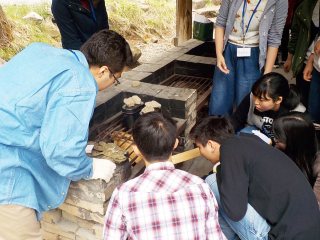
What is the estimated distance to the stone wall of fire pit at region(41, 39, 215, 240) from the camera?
2.48 metres

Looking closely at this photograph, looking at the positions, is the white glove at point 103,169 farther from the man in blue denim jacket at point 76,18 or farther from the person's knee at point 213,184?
the man in blue denim jacket at point 76,18

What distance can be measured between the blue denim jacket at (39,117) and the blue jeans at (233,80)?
2260 millimetres

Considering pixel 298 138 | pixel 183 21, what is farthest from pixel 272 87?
pixel 183 21

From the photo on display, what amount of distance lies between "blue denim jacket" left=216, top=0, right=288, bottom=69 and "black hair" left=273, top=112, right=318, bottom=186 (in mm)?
1189

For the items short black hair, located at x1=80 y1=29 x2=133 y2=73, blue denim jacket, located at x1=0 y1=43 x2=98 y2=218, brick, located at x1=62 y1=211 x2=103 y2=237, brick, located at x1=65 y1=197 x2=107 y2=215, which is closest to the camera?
blue denim jacket, located at x1=0 y1=43 x2=98 y2=218

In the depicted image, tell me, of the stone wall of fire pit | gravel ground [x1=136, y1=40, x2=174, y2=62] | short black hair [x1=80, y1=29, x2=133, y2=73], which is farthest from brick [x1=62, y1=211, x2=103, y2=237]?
gravel ground [x1=136, y1=40, x2=174, y2=62]

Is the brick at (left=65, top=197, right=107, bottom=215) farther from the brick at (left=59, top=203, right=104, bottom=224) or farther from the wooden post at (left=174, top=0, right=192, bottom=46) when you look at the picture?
the wooden post at (left=174, top=0, right=192, bottom=46)

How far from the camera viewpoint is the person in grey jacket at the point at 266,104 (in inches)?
121

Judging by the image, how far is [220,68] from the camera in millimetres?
3811

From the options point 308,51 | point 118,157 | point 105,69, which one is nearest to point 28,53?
point 105,69

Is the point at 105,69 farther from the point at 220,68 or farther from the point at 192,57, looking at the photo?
the point at 192,57

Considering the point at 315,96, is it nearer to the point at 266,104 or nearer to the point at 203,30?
the point at 266,104

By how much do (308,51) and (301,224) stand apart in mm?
2558

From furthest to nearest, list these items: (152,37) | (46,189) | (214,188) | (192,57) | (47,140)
Answer: (152,37), (192,57), (214,188), (46,189), (47,140)
